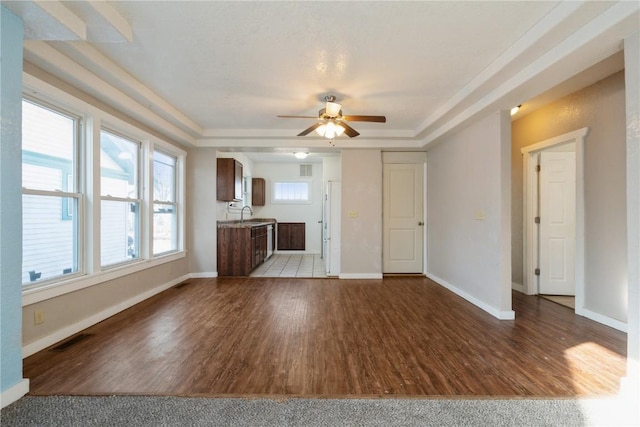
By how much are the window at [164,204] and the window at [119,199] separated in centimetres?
40

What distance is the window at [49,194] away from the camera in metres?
2.31

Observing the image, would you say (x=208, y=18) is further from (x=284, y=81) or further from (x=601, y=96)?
(x=601, y=96)

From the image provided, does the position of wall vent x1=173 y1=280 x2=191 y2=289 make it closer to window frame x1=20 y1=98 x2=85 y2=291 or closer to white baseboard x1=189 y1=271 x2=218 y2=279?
white baseboard x1=189 y1=271 x2=218 y2=279

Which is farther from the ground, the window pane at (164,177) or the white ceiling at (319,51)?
the white ceiling at (319,51)

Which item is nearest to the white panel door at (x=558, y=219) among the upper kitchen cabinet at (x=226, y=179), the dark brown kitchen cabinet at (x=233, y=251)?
the dark brown kitchen cabinet at (x=233, y=251)

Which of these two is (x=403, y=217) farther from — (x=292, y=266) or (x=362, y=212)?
(x=292, y=266)

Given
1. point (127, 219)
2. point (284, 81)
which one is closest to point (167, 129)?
point (127, 219)

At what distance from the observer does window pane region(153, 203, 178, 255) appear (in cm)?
417

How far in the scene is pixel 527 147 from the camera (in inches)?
154

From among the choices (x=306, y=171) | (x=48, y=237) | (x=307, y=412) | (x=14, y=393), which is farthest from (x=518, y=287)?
(x=306, y=171)

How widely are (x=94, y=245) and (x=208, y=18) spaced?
2.51 m

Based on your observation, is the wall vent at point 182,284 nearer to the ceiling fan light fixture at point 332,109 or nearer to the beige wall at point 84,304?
the beige wall at point 84,304

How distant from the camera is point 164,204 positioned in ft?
14.3

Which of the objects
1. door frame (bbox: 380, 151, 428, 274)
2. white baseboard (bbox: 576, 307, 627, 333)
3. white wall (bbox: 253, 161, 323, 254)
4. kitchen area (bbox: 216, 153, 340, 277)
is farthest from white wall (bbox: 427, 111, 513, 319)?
white wall (bbox: 253, 161, 323, 254)
